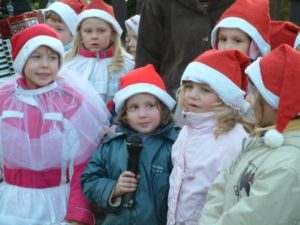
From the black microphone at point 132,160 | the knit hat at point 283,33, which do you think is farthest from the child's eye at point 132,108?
the knit hat at point 283,33

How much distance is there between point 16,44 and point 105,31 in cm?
106

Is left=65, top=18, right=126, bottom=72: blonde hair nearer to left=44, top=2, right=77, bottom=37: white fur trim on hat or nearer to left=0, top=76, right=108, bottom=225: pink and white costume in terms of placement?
left=44, top=2, right=77, bottom=37: white fur trim on hat

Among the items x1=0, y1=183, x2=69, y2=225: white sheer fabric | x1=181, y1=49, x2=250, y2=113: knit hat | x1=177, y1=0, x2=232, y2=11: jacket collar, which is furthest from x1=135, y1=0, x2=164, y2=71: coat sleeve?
x1=0, y1=183, x2=69, y2=225: white sheer fabric

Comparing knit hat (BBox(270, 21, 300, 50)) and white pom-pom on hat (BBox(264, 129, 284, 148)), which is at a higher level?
knit hat (BBox(270, 21, 300, 50))

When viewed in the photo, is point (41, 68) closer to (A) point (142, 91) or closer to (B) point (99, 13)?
(A) point (142, 91)

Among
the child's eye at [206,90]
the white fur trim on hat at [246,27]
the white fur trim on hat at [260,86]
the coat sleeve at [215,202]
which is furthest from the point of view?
the white fur trim on hat at [246,27]

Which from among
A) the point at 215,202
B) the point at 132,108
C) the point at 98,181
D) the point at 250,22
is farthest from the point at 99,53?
the point at 215,202

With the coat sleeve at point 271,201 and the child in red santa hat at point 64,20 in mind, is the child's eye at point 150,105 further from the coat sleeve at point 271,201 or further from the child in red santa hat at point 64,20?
the child in red santa hat at point 64,20

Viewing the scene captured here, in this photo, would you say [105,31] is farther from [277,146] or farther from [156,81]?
[277,146]

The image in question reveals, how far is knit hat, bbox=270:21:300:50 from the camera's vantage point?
16.1 feet

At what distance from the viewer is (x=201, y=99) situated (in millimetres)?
3881

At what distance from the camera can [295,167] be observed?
2994 mm

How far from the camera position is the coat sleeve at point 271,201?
9.78 ft

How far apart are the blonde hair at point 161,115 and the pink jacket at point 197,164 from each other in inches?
14.3
